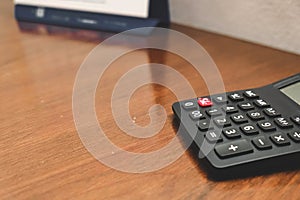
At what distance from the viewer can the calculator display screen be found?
39 centimetres

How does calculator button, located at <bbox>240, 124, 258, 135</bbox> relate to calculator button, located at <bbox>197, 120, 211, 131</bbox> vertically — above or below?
above

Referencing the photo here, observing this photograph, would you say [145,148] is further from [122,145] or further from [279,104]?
[279,104]

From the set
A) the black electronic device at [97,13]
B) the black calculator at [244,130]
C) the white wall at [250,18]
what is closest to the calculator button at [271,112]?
the black calculator at [244,130]

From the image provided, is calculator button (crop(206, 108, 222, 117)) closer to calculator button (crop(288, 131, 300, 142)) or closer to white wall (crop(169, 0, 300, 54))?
calculator button (crop(288, 131, 300, 142))

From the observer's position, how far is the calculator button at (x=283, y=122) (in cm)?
34

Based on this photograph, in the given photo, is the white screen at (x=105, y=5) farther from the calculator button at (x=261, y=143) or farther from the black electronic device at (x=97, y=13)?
the calculator button at (x=261, y=143)

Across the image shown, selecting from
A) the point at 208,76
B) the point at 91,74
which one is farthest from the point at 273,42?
the point at 91,74

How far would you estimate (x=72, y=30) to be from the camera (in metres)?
0.67

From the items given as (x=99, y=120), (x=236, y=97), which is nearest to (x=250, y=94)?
(x=236, y=97)

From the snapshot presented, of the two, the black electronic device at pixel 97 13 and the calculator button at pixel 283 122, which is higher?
the calculator button at pixel 283 122

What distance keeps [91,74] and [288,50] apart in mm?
249

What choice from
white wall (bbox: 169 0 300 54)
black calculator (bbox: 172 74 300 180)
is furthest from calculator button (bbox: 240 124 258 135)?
white wall (bbox: 169 0 300 54)

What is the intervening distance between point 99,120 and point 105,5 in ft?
0.99

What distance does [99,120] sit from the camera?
40cm
